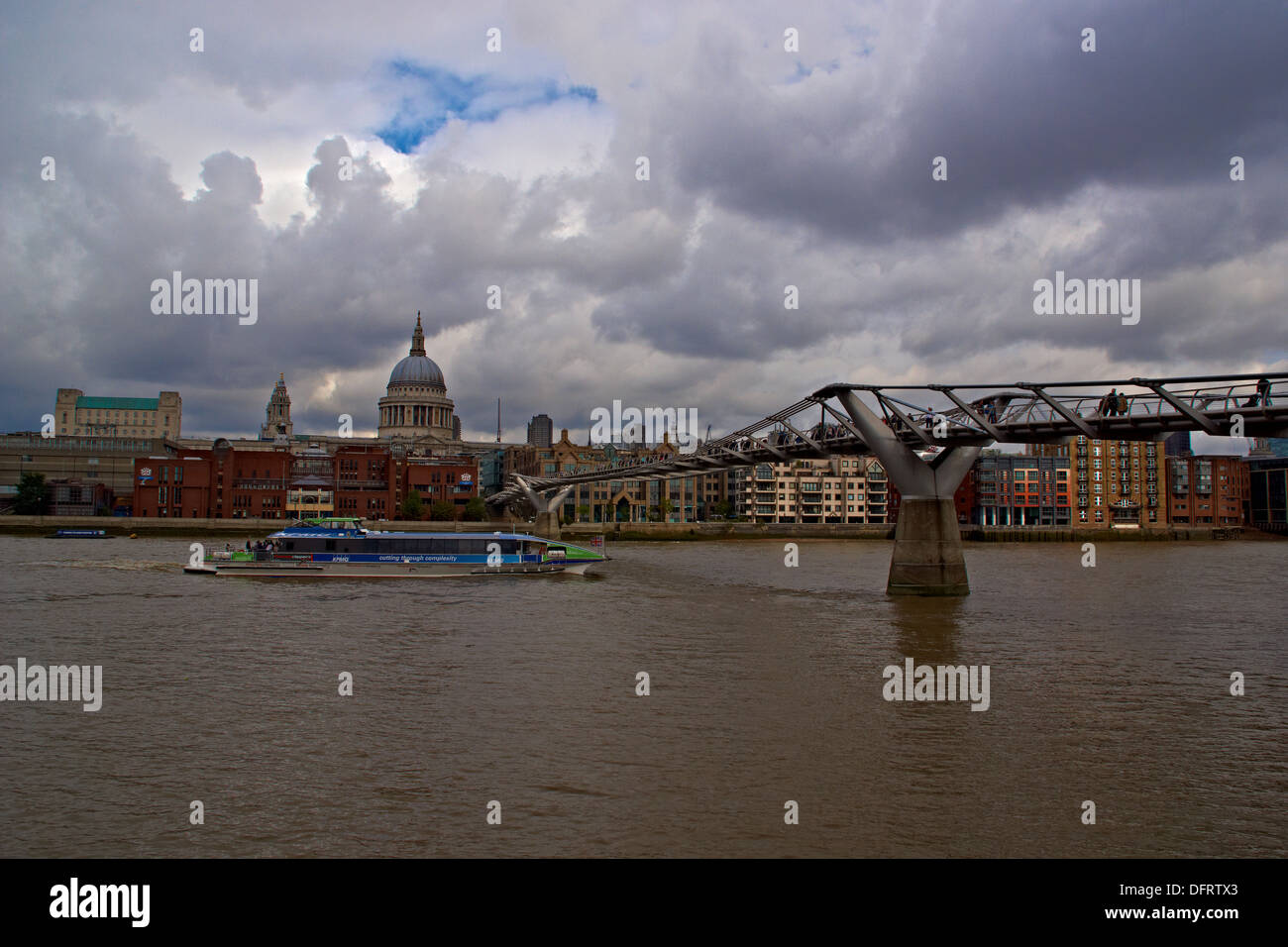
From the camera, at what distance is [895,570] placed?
35531 mm

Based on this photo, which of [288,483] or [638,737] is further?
[288,483]

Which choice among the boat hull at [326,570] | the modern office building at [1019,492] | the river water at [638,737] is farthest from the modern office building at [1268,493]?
the boat hull at [326,570]

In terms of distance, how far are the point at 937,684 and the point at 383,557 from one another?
3276 centimetres

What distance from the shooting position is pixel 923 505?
3425cm

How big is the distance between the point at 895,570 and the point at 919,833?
86.5 feet

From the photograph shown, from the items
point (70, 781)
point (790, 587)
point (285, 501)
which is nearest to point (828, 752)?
point (70, 781)

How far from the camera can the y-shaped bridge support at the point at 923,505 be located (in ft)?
112

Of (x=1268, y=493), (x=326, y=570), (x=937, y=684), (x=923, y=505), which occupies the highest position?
(x=1268, y=493)

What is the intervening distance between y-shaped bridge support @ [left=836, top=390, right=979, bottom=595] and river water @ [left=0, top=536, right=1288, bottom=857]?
178 inches

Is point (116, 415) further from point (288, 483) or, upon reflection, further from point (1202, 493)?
point (1202, 493)

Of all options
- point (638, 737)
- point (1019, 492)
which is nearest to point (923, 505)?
point (638, 737)

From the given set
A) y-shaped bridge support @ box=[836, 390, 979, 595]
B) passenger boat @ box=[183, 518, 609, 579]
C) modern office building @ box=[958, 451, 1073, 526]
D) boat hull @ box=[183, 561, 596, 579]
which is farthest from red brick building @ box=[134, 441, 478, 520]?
y-shaped bridge support @ box=[836, 390, 979, 595]

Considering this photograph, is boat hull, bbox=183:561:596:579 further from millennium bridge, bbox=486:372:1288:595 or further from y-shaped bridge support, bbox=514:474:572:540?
y-shaped bridge support, bbox=514:474:572:540
